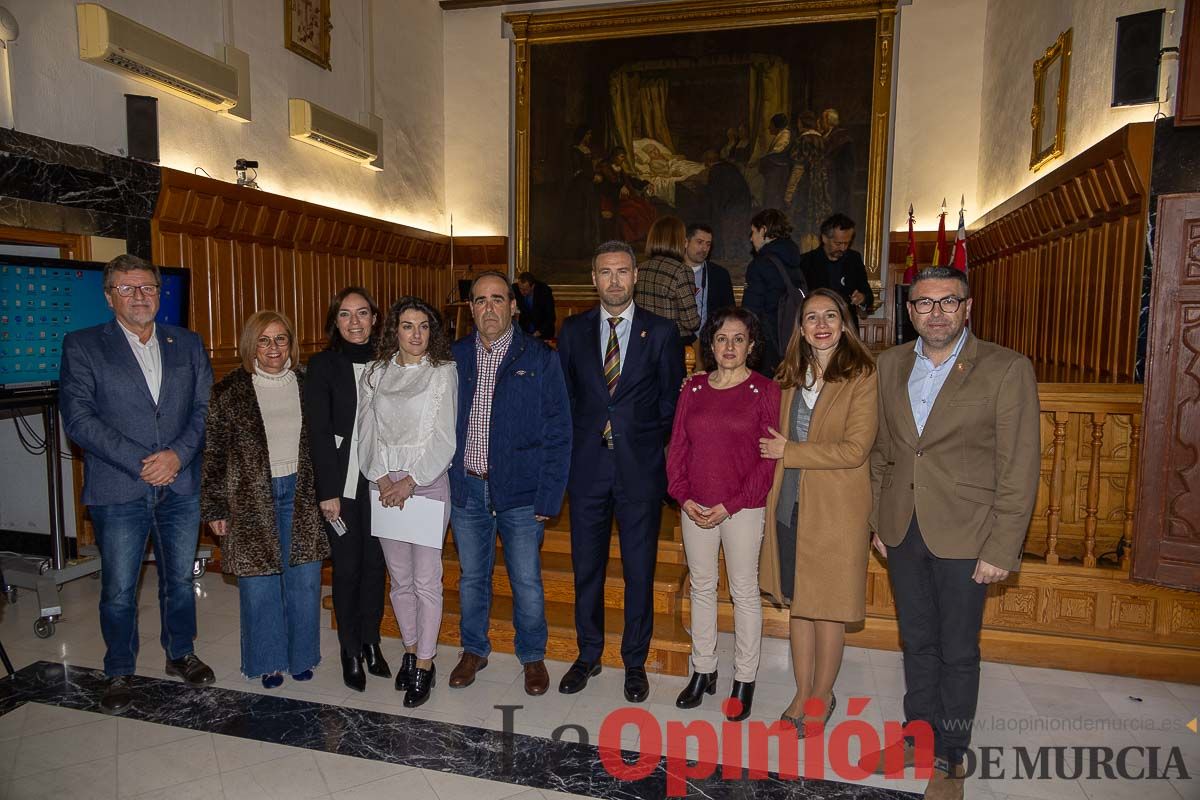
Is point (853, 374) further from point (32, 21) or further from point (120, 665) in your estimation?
point (32, 21)

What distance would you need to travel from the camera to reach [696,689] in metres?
2.78

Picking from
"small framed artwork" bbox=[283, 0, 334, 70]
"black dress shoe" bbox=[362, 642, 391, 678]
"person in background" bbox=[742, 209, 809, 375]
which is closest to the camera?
"black dress shoe" bbox=[362, 642, 391, 678]

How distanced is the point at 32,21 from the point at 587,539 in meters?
4.03

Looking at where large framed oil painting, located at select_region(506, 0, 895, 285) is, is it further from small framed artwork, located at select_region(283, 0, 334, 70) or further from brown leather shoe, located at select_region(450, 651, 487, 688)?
brown leather shoe, located at select_region(450, 651, 487, 688)

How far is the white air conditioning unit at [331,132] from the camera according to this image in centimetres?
597

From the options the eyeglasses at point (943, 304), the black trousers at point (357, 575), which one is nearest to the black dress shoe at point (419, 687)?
the black trousers at point (357, 575)

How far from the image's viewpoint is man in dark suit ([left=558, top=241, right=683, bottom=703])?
2707 millimetres

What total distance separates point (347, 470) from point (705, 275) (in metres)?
2.24

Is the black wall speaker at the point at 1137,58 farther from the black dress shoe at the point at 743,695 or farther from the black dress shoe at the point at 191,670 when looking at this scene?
the black dress shoe at the point at 191,670

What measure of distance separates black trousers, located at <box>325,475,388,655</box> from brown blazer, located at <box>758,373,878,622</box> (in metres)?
1.63

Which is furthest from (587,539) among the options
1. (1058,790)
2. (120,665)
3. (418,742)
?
(120,665)

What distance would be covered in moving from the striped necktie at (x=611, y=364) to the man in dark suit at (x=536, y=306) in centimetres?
422

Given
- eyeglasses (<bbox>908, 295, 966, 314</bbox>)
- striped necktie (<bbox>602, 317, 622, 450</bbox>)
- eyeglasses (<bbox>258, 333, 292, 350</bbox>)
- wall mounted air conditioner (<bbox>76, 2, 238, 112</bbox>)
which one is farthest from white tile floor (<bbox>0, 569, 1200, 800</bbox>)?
wall mounted air conditioner (<bbox>76, 2, 238, 112</bbox>)

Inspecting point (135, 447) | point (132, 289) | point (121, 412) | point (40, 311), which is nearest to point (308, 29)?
point (40, 311)
